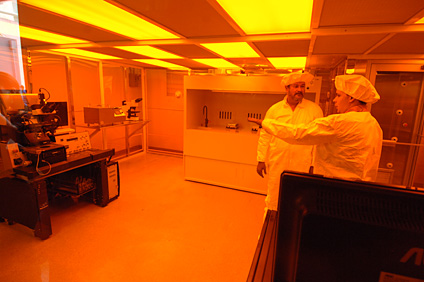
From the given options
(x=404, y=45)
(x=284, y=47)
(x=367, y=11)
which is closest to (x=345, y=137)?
(x=367, y=11)

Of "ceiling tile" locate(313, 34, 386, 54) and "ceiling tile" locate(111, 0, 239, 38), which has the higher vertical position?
"ceiling tile" locate(111, 0, 239, 38)

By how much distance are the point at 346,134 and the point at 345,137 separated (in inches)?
0.8

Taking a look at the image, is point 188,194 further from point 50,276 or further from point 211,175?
point 50,276

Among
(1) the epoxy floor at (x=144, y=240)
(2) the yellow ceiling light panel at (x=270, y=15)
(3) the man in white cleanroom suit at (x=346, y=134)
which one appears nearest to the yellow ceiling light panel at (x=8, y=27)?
(2) the yellow ceiling light panel at (x=270, y=15)

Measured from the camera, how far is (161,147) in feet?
18.7

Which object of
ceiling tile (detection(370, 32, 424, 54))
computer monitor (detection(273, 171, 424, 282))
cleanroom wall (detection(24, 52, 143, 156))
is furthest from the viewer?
cleanroom wall (detection(24, 52, 143, 156))

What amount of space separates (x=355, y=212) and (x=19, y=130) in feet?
9.98

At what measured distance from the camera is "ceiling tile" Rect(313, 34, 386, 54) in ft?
6.41

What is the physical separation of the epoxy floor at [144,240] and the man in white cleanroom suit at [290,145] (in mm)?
688

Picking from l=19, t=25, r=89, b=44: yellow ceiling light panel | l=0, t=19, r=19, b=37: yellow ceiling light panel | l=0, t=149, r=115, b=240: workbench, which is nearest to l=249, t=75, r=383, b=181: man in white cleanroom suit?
l=0, t=149, r=115, b=240: workbench

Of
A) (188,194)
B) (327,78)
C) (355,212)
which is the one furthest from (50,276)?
(327,78)

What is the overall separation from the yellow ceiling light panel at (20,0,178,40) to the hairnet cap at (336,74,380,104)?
1.59 metres

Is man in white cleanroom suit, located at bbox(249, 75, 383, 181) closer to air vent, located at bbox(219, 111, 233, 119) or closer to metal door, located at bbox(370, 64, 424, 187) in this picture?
metal door, located at bbox(370, 64, 424, 187)

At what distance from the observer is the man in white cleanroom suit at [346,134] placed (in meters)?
1.32
